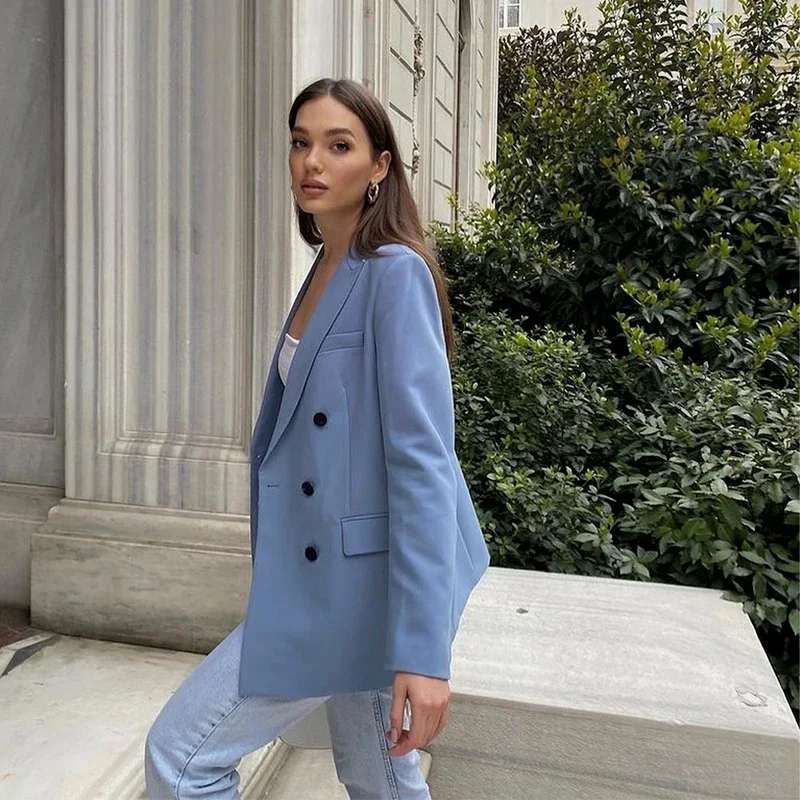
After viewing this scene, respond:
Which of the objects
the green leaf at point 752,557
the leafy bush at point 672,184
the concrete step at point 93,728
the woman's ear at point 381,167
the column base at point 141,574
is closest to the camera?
the woman's ear at point 381,167

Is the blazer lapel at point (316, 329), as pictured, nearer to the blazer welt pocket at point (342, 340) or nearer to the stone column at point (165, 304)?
the blazer welt pocket at point (342, 340)

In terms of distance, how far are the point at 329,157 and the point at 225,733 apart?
1012 mm

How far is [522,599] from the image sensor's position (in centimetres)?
302

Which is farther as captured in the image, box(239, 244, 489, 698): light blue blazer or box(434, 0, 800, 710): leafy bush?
box(434, 0, 800, 710): leafy bush

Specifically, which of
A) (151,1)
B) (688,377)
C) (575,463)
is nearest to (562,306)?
(688,377)

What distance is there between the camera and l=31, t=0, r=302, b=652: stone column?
290 centimetres

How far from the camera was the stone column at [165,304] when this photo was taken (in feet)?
9.52

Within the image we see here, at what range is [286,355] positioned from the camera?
Result: 5.11 feet

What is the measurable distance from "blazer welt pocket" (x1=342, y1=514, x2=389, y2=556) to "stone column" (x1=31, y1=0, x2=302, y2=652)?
1603 mm

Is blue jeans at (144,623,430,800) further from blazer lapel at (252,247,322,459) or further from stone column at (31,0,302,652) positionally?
stone column at (31,0,302,652)

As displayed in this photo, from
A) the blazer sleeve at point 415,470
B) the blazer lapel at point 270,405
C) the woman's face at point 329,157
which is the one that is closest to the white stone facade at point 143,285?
the blazer lapel at point 270,405

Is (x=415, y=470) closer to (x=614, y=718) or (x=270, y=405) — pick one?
(x=270, y=405)

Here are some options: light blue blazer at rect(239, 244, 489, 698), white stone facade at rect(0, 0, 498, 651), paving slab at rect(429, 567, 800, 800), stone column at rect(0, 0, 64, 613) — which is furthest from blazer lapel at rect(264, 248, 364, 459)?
stone column at rect(0, 0, 64, 613)

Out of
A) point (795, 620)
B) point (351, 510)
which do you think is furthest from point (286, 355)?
point (795, 620)
